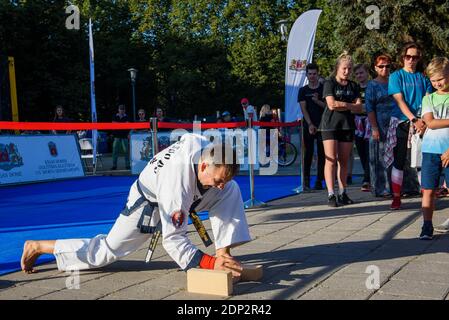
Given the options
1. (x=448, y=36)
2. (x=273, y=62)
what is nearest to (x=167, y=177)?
(x=448, y=36)

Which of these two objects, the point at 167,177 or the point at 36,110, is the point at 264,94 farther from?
the point at 167,177

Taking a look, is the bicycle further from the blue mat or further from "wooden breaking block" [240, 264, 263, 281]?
"wooden breaking block" [240, 264, 263, 281]

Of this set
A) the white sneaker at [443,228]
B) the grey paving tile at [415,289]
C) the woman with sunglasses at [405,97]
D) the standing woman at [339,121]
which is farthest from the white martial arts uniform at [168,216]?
the standing woman at [339,121]

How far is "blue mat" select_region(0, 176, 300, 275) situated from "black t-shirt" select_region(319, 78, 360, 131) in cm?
178

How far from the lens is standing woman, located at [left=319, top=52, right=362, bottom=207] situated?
6723mm

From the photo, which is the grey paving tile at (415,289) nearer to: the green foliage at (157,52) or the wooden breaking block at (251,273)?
the wooden breaking block at (251,273)

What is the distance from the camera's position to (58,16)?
109ft

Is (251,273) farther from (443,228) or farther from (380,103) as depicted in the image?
(380,103)

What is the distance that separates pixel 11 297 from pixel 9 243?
200 centimetres

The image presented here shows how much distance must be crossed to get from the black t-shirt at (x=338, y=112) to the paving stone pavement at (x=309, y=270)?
1.41 m

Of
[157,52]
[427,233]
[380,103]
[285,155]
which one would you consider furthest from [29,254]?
[157,52]

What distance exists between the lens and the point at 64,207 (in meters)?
7.78

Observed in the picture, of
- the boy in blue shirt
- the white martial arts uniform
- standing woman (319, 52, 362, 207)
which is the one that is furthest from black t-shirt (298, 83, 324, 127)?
the white martial arts uniform

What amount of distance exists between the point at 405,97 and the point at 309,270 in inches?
121
